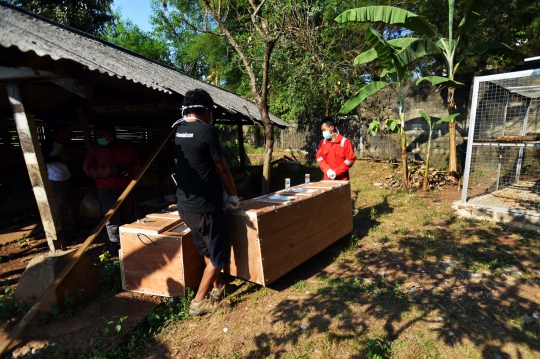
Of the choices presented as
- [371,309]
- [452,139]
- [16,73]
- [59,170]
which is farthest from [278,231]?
[452,139]

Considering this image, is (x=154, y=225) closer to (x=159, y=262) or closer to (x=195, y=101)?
(x=159, y=262)

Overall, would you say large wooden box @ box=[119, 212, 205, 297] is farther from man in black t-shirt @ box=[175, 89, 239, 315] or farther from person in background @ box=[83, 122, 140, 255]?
person in background @ box=[83, 122, 140, 255]

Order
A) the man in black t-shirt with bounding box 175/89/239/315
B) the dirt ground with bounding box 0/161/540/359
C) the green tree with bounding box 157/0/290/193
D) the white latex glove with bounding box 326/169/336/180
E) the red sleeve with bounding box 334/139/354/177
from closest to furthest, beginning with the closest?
the dirt ground with bounding box 0/161/540/359
the man in black t-shirt with bounding box 175/89/239/315
the red sleeve with bounding box 334/139/354/177
the white latex glove with bounding box 326/169/336/180
the green tree with bounding box 157/0/290/193

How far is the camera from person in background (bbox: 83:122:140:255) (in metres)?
4.18

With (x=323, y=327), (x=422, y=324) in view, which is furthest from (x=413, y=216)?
(x=323, y=327)

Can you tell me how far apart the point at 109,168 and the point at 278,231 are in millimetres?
2669

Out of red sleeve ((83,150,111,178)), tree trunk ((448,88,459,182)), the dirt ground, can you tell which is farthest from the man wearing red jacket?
tree trunk ((448,88,459,182))

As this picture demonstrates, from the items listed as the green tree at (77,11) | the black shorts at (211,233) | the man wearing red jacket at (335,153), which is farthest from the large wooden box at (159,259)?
the green tree at (77,11)

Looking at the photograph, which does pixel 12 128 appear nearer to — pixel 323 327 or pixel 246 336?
pixel 246 336

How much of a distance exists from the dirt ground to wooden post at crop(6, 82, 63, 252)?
0.93m

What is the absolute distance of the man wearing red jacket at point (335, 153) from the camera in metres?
5.07

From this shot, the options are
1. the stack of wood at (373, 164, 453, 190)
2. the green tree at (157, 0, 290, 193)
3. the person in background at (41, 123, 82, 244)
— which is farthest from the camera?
the stack of wood at (373, 164, 453, 190)

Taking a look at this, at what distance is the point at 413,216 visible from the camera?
5.96 m

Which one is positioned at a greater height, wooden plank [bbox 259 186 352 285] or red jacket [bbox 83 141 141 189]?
red jacket [bbox 83 141 141 189]
